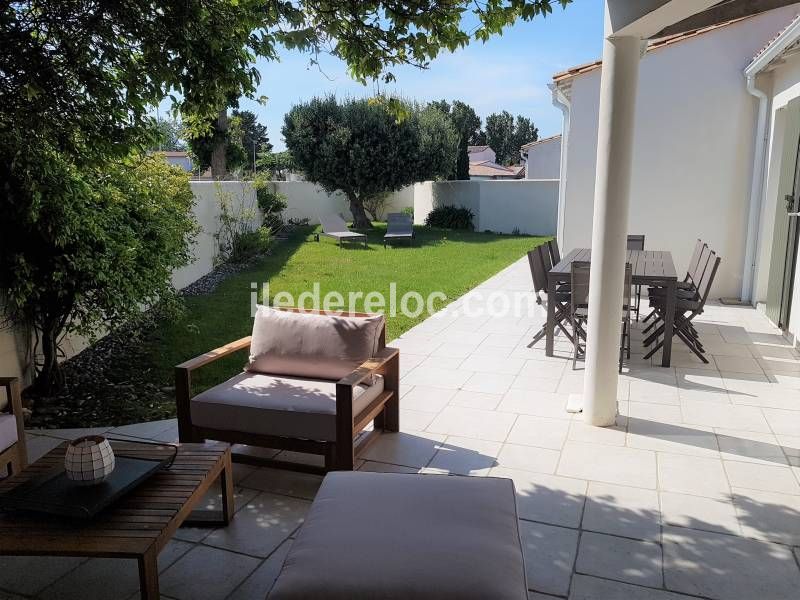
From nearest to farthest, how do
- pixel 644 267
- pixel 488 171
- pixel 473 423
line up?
1. pixel 473 423
2. pixel 644 267
3. pixel 488 171

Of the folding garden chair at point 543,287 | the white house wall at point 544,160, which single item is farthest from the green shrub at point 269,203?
the white house wall at point 544,160

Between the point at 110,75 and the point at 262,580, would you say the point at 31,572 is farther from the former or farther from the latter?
the point at 110,75

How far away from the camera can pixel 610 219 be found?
4105mm

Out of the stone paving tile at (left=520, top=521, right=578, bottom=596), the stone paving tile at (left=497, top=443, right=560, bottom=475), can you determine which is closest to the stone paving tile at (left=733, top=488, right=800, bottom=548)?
the stone paving tile at (left=520, top=521, right=578, bottom=596)

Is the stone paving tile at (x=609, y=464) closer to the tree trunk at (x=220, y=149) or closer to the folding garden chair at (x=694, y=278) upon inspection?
the folding garden chair at (x=694, y=278)

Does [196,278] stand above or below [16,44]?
below

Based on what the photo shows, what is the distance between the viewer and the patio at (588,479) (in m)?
2.64

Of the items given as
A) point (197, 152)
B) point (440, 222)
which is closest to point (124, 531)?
point (197, 152)

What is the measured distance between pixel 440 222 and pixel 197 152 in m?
8.20

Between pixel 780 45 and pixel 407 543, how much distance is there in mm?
6674

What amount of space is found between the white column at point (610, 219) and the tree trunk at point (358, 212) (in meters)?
14.9

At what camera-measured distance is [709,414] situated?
4.54 m

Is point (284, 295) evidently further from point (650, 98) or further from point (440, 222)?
point (440, 222)

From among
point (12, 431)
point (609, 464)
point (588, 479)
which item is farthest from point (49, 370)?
point (609, 464)
